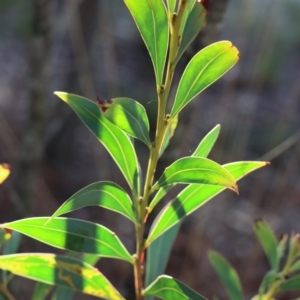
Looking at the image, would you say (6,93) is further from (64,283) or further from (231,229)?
(64,283)

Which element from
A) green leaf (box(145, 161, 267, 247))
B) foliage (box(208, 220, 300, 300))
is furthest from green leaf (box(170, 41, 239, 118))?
foliage (box(208, 220, 300, 300))

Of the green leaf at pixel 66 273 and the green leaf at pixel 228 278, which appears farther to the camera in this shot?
the green leaf at pixel 228 278

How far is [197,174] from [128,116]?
8cm

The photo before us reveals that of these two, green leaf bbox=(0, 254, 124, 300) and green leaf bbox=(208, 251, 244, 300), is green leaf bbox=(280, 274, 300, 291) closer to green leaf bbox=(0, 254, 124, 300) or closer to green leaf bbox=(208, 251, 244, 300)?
green leaf bbox=(208, 251, 244, 300)

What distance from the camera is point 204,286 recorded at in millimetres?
2148

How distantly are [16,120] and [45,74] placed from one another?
232cm

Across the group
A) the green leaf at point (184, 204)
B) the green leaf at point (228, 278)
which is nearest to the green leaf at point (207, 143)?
the green leaf at point (184, 204)

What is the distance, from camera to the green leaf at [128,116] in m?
0.49

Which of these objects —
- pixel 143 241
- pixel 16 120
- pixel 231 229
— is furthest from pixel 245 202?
pixel 143 241

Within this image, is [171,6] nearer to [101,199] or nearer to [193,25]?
[193,25]

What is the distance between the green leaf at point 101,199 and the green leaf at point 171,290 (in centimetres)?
7

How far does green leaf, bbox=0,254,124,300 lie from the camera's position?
55 cm

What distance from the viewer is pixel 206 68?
495mm

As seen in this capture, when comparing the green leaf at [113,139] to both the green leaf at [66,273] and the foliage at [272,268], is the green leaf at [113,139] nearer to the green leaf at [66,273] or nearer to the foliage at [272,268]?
the green leaf at [66,273]
